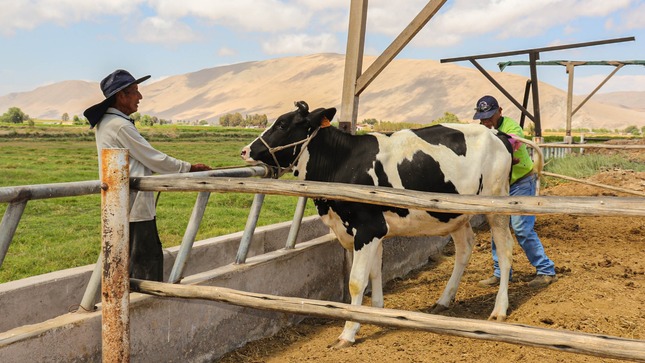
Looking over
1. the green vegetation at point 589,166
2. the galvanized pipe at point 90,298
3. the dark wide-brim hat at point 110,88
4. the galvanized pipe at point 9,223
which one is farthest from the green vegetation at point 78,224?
the green vegetation at point 589,166

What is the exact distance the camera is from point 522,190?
6605 mm

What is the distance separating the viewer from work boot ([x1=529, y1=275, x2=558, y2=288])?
639 cm

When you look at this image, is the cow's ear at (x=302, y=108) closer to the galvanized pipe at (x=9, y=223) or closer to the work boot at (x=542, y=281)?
the galvanized pipe at (x=9, y=223)

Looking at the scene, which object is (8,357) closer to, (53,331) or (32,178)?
(53,331)

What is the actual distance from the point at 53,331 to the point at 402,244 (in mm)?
4625

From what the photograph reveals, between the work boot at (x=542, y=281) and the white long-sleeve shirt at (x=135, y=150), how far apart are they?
158 inches

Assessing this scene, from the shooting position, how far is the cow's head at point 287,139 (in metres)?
5.16

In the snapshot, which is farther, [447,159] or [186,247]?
[447,159]

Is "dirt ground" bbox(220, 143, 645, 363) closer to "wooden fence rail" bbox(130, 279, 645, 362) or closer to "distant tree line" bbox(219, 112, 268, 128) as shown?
"wooden fence rail" bbox(130, 279, 645, 362)

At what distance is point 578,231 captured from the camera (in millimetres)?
9516

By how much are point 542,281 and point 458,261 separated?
3.24 ft

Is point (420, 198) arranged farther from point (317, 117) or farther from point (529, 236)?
point (529, 236)

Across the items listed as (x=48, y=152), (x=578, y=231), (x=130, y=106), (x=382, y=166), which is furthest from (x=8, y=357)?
(x=48, y=152)

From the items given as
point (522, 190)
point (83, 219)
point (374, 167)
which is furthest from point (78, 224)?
point (522, 190)
